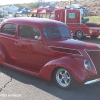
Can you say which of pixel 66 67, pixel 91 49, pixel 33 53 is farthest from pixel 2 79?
pixel 91 49

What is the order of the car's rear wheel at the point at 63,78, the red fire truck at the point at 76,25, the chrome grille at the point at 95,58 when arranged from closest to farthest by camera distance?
the car's rear wheel at the point at 63,78
the chrome grille at the point at 95,58
the red fire truck at the point at 76,25

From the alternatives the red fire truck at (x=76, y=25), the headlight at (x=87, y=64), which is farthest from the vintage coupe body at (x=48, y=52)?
the red fire truck at (x=76, y=25)

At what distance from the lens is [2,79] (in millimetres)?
6098

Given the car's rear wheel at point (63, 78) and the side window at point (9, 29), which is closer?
the car's rear wheel at point (63, 78)

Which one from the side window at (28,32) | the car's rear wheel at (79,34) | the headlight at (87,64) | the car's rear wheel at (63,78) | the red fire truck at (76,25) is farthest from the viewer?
the car's rear wheel at (79,34)

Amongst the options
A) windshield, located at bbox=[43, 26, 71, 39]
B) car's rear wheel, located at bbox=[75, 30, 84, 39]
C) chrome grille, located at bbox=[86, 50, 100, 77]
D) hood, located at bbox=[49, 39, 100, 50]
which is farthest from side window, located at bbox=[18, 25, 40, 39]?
car's rear wheel, located at bbox=[75, 30, 84, 39]

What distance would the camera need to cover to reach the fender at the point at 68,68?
500 centimetres

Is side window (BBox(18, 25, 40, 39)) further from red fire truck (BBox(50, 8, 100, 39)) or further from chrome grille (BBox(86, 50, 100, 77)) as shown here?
red fire truck (BBox(50, 8, 100, 39))

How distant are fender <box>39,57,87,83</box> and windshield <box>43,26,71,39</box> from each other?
0.91 metres

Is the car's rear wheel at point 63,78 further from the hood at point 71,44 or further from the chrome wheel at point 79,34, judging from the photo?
the chrome wheel at point 79,34

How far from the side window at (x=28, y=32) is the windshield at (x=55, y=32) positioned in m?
0.25

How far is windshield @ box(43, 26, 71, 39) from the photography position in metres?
6.05

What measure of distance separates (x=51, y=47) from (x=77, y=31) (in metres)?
9.63

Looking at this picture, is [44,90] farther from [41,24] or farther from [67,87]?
[41,24]
